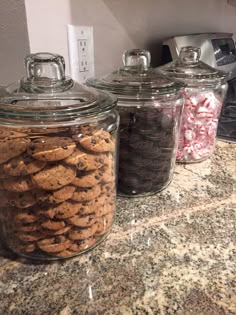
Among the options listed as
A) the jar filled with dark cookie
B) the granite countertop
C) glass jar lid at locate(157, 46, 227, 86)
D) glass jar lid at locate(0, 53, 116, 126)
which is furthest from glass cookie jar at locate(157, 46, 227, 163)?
glass jar lid at locate(0, 53, 116, 126)

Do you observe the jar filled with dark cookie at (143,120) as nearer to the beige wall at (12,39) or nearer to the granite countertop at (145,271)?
the granite countertop at (145,271)

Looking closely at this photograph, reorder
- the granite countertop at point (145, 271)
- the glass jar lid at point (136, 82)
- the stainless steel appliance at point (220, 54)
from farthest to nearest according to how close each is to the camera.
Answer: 1. the stainless steel appliance at point (220, 54)
2. the glass jar lid at point (136, 82)
3. the granite countertop at point (145, 271)

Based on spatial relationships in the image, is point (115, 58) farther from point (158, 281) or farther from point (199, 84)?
point (158, 281)

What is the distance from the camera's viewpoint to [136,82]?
0.60 meters

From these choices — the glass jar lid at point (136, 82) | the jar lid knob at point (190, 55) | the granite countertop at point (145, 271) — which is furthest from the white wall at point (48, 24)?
the granite countertop at point (145, 271)

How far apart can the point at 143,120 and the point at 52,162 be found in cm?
25

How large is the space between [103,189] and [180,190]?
0.28 meters

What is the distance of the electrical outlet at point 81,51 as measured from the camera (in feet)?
2.59

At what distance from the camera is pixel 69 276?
1.47 feet

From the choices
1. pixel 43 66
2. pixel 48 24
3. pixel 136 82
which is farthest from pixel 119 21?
pixel 43 66

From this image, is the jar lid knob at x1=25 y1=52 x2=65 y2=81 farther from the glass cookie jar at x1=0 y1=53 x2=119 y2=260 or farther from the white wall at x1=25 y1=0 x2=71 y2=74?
the white wall at x1=25 y1=0 x2=71 y2=74

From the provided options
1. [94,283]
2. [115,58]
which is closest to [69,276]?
[94,283]

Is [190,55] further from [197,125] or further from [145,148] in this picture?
[145,148]

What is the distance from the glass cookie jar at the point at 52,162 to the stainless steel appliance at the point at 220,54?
2.09 ft
